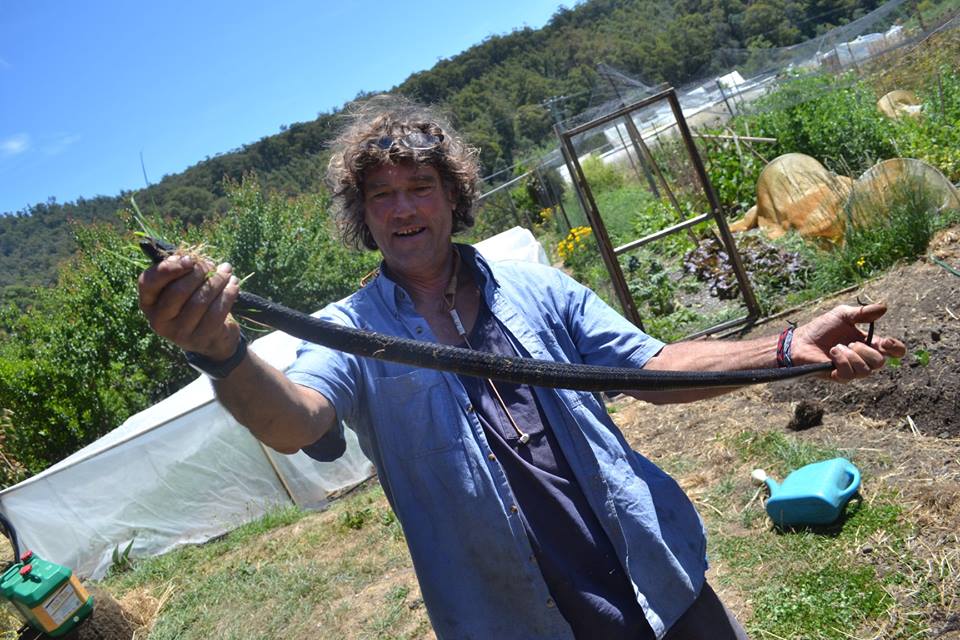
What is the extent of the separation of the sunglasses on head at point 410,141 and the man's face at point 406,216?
5 centimetres

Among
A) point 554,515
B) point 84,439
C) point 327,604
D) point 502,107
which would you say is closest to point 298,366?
point 554,515

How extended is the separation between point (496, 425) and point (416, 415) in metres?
0.18

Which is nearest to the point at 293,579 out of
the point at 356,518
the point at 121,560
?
the point at 356,518

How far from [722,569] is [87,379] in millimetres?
10047

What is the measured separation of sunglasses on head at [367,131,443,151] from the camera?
197 centimetres

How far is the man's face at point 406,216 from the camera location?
6.42 ft

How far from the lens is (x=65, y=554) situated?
8.03 meters

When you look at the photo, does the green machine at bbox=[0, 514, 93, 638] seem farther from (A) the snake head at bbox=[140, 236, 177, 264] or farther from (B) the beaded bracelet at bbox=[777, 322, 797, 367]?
(B) the beaded bracelet at bbox=[777, 322, 797, 367]

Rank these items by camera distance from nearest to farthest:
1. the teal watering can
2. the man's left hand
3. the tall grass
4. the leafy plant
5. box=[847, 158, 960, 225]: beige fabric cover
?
the man's left hand → the teal watering can → the tall grass → box=[847, 158, 960, 225]: beige fabric cover → the leafy plant

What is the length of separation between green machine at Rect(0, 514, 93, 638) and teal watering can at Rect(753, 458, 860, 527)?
4.68 metres

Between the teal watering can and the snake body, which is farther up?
the snake body

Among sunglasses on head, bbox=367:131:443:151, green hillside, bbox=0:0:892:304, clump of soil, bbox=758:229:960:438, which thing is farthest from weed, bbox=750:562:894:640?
green hillside, bbox=0:0:892:304

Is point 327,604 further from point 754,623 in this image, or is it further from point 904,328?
point 904,328

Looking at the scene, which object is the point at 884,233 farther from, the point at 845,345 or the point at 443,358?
the point at 443,358
